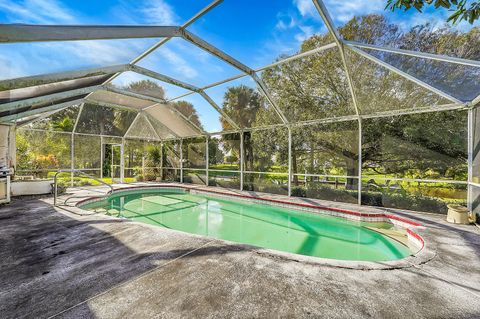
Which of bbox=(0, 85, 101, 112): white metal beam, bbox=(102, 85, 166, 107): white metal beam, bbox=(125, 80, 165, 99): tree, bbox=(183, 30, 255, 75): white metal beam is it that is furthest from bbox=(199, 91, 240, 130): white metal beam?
bbox=(0, 85, 101, 112): white metal beam

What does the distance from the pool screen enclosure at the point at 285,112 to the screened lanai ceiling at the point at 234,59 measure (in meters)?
0.04

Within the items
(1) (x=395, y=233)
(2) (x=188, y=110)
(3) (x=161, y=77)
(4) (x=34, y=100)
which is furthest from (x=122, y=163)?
(1) (x=395, y=233)

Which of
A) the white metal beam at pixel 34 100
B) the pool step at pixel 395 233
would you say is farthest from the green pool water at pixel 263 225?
the white metal beam at pixel 34 100

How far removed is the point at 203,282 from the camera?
7.12 ft

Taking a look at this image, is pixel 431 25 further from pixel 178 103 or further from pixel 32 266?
pixel 178 103

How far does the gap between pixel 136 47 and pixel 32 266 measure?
4.04 metres

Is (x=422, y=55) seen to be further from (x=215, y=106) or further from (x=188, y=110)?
(x=188, y=110)

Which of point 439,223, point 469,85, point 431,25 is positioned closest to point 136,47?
point 431,25

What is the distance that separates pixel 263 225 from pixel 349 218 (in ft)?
7.76

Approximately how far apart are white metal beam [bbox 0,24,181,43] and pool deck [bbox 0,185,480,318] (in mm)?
2411

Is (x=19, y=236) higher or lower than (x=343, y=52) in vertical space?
lower

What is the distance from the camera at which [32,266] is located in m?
2.51

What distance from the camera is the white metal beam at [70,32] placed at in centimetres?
193

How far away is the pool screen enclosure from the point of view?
4020mm
